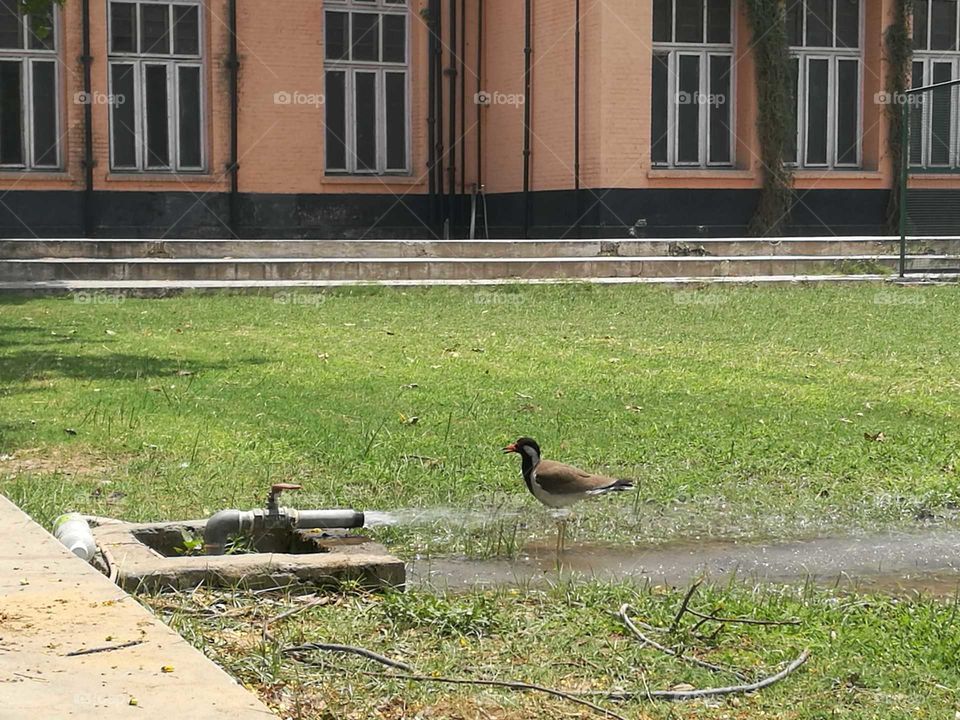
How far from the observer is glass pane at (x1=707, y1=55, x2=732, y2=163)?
23.7 metres

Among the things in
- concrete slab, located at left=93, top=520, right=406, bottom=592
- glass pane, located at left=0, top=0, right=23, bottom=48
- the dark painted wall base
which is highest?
glass pane, located at left=0, top=0, right=23, bottom=48

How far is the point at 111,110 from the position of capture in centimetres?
2258

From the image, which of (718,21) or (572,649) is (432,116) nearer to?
(718,21)

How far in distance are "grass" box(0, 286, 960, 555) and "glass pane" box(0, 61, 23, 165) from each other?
7.80 meters

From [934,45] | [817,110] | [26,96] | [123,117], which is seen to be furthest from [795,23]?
[26,96]

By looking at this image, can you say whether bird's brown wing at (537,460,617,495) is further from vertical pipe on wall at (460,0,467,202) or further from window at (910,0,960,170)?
vertical pipe on wall at (460,0,467,202)

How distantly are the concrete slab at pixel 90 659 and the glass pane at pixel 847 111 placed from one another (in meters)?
21.4

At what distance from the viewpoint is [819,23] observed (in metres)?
24.4

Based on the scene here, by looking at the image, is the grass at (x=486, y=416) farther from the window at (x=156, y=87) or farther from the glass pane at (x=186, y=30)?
the glass pane at (x=186, y=30)

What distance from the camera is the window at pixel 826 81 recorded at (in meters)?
24.3

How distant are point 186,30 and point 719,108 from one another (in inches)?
319

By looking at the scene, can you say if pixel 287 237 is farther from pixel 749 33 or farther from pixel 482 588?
pixel 482 588

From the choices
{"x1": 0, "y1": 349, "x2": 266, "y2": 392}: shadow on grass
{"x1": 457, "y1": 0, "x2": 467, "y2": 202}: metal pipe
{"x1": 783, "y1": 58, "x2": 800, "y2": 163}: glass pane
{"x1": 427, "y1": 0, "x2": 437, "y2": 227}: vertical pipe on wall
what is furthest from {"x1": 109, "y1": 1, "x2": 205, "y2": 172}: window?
{"x1": 0, "y1": 349, "x2": 266, "y2": 392}: shadow on grass

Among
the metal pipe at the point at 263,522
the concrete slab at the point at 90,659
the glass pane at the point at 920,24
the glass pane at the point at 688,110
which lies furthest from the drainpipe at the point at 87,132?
the concrete slab at the point at 90,659
